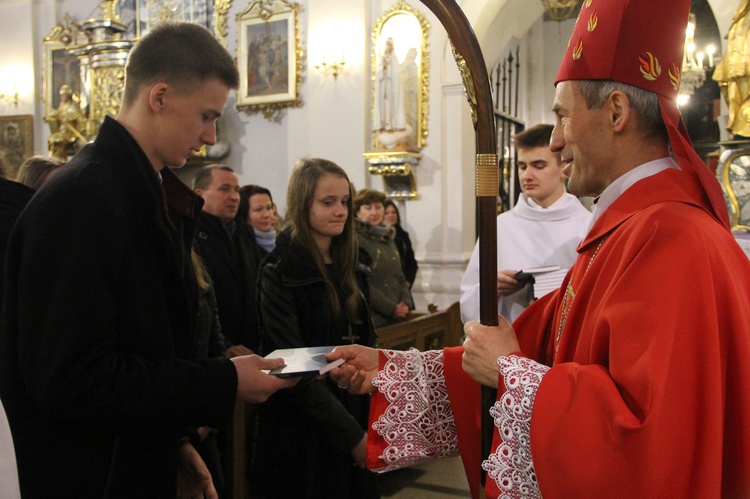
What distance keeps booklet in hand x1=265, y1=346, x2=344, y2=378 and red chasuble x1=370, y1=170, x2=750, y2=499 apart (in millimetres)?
637

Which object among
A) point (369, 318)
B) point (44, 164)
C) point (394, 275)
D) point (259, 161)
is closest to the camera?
point (369, 318)

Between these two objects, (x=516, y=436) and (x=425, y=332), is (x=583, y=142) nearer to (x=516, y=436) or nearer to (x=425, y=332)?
(x=516, y=436)

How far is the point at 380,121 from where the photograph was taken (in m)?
7.91

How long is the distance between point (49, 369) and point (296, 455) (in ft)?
4.50

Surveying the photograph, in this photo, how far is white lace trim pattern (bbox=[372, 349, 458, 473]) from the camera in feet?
6.17

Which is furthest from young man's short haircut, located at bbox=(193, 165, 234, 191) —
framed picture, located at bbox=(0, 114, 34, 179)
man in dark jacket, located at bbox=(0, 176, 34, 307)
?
framed picture, located at bbox=(0, 114, 34, 179)

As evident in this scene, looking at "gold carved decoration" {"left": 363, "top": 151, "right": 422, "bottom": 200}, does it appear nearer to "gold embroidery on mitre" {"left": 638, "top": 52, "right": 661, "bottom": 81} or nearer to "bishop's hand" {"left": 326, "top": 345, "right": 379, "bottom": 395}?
"bishop's hand" {"left": 326, "top": 345, "right": 379, "bottom": 395}

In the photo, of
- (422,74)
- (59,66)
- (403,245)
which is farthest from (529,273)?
(59,66)

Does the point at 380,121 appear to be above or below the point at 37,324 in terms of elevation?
above

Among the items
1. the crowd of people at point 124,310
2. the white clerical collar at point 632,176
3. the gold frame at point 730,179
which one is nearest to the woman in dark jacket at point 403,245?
the gold frame at point 730,179

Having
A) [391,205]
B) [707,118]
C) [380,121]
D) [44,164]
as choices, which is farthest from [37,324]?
[707,118]

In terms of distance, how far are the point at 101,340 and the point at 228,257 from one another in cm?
234

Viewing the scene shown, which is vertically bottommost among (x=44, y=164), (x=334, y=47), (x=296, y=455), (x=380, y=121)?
(x=296, y=455)

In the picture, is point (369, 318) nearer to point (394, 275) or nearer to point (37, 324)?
point (37, 324)
